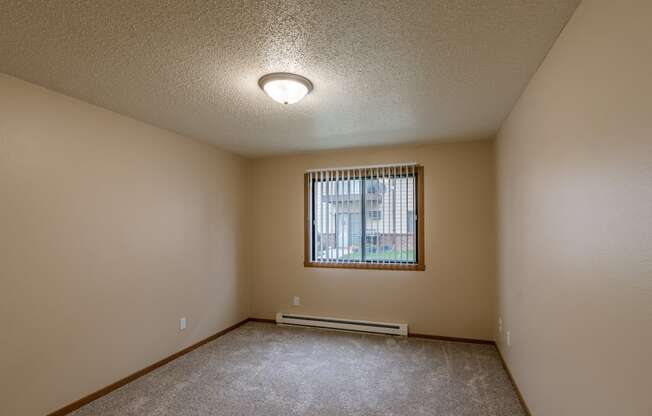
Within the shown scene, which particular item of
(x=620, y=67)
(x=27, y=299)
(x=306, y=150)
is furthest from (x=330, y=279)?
(x=620, y=67)

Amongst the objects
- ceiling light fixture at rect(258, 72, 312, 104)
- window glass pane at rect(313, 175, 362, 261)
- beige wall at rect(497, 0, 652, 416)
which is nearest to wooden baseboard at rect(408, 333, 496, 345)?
window glass pane at rect(313, 175, 362, 261)

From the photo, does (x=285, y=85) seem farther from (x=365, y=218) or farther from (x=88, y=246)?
(x=365, y=218)

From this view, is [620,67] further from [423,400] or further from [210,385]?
[210,385]

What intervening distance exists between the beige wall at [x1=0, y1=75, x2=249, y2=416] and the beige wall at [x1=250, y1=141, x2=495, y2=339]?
1.24 meters

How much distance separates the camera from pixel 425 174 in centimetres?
415

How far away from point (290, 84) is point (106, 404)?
2846 mm

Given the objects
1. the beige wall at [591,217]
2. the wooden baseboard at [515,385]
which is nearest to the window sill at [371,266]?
the wooden baseboard at [515,385]

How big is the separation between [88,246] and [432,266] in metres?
3.58

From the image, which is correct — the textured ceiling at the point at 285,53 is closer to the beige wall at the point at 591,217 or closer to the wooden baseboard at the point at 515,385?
the beige wall at the point at 591,217

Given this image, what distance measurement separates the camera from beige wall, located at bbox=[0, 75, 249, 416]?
7.38 feet

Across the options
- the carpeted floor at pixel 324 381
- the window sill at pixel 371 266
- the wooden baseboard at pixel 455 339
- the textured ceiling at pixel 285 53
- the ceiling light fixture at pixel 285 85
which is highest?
the textured ceiling at pixel 285 53

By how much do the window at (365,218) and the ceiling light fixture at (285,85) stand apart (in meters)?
2.21

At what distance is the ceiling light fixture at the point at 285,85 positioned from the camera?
2.20 metres

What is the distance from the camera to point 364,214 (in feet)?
14.5
